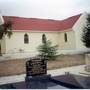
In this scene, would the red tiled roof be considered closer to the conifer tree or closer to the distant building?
the distant building

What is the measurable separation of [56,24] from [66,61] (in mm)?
15818

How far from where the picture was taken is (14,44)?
101 feet

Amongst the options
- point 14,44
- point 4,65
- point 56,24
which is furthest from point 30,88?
point 56,24

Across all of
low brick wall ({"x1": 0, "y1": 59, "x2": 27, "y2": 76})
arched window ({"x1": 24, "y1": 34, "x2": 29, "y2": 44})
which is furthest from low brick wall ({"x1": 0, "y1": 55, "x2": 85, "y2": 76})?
arched window ({"x1": 24, "y1": 34, "x2": 29, "y2": 44})

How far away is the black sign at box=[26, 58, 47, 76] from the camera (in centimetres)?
1283

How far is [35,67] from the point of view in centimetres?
1298

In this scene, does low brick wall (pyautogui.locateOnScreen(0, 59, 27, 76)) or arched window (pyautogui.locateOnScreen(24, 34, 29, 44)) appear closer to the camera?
low brick wall (pyautogui.locateOnScreen(0, 59, 27, 76))

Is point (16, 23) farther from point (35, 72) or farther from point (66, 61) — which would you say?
point (35, 72)

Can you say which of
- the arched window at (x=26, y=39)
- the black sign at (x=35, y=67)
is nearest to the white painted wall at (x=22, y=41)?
the arched window at (x=26, y=39)

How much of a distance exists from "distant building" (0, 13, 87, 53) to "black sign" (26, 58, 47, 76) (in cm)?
1770

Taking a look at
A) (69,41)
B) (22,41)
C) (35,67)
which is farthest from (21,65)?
(69,41)

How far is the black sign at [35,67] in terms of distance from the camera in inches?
505

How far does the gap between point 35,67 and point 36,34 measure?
20.3m

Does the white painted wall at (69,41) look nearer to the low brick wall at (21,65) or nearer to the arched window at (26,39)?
the arched window at (26,39)
